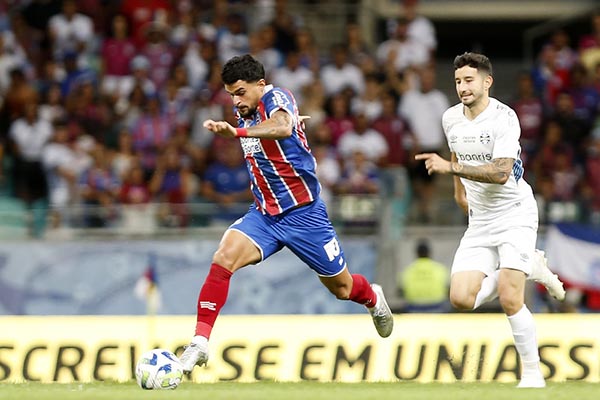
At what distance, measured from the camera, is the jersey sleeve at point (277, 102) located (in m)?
9.73

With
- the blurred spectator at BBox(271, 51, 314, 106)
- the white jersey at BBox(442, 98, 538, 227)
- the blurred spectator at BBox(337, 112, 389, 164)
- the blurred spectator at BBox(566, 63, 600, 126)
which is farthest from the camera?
the blurred spectator at BBox(271, 51, 314, 106)

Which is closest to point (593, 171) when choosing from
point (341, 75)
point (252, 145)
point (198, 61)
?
point (341, 75)

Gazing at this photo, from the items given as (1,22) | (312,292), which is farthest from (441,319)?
(1,22)

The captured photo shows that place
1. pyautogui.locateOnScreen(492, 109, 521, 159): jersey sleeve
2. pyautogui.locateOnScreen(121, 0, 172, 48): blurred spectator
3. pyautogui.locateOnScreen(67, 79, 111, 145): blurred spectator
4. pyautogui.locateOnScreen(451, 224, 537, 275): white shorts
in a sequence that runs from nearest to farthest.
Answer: pyautogui.locateOnScreen(492, 109, 521, 159): jersey sleeve, pyautogui.locateOnScreen(451, 224, 537, 275): white shorts, pyautogui.locateOnScreen(67, 79, 111, 145): blurred spectator, pyautogui.locateOnScreen(121, 0, 172, 48): blurred spectator

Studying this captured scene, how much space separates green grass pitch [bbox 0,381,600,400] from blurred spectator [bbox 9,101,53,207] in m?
7.36

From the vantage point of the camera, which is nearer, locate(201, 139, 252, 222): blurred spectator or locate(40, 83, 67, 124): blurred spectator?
locate(201, 139, 252, 222): blurred spectator

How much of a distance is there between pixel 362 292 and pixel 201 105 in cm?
815

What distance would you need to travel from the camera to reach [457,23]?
76.7 ft

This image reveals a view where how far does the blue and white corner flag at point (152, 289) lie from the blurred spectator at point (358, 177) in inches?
99.6

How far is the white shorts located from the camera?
9844 millimetres

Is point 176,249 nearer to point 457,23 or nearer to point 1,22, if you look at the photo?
point 1,22

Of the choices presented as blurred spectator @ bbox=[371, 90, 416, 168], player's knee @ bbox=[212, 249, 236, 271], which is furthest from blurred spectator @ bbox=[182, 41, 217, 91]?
player's knee @ bbox=[212, 249, 236, 271]

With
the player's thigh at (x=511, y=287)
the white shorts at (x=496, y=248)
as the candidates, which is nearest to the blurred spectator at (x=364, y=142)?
the white shorts at (x=496, y=248)

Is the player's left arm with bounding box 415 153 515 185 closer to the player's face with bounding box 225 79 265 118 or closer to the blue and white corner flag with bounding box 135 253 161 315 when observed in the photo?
the player's face with bounding box 225 79 265 118
